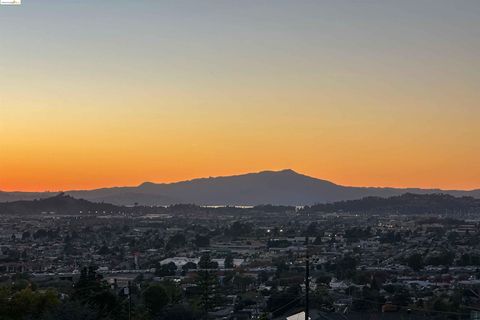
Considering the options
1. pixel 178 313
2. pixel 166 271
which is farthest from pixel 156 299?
pixel 166 271

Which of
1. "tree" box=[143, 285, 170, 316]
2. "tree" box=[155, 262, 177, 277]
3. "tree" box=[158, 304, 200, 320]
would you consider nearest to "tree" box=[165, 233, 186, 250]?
"tree" box=[155, 262, 177, 277]

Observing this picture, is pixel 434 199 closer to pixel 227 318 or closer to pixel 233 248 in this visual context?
pixel 233 248

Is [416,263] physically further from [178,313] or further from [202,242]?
[202,242]

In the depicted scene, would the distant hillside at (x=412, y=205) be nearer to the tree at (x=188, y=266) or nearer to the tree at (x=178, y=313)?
the tree at (x=188, y=266)

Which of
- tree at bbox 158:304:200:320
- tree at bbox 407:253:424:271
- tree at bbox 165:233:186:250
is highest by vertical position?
tree at bbox 165:233:186:250

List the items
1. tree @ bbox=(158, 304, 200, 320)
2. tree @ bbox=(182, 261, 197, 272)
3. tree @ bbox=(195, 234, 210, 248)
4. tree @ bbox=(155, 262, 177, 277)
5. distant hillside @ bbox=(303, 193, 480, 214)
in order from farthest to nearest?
distant hillside @ bbox=(303, 193, 480, 214) < tree @ bbox=(195, 234, 210, 248) < tree @ bbox=(182, 261, 197, 272) < tree @ bbox=(155, 262, 177, 277) < tree @ bbox=(158, 304, 200, 320)

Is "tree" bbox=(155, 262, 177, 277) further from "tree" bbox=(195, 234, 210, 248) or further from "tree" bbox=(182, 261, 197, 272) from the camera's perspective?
"tree" bbox=(195, 234, 210, 248)

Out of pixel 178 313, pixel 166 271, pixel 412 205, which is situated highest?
pixel 412 205
